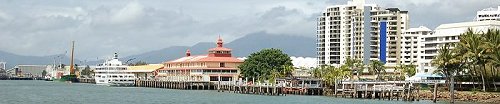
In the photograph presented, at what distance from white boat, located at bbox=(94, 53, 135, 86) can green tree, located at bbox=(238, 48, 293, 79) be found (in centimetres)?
3953

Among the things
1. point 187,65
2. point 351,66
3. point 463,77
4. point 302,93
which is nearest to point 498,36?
point 463,77

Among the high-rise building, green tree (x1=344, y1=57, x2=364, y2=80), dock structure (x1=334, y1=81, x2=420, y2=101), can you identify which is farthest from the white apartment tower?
dock structure (x1=334, y1=81, x2=420, y2=101)

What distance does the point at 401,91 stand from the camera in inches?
3703

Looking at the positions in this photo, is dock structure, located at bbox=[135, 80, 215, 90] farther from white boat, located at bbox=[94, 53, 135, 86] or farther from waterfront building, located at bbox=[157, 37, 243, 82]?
white boat, located at bbox=[94, 53, 135, 86]

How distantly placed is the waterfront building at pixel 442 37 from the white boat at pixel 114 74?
6229 centimetres

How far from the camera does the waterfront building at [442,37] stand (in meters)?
153

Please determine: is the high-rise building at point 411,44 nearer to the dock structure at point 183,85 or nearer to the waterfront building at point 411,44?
the waterfront building at point 411,44

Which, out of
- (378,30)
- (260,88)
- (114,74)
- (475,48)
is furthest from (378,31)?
(475,48)

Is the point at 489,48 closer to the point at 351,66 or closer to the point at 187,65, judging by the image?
the point at 351,66

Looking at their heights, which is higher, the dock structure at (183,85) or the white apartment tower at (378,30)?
the white apartment tower at (378,30)

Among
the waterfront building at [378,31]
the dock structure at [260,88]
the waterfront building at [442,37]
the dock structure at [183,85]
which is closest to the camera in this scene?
the dock structure at [260,88]

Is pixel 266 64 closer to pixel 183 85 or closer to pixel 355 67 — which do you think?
pixel 183 85

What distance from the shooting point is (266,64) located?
475 feet

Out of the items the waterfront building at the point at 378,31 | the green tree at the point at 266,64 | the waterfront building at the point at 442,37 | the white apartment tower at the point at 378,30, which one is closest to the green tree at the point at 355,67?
the waterfront building at the point at 442,37
